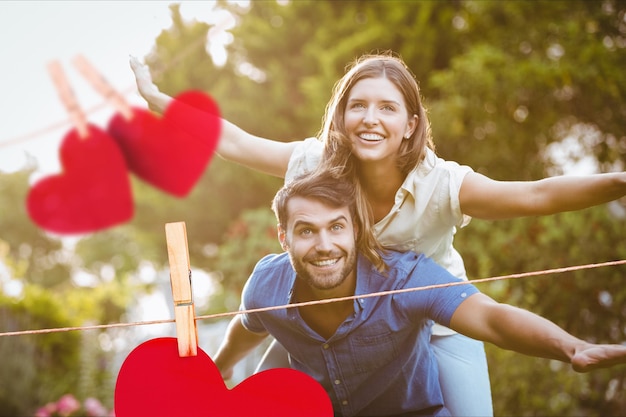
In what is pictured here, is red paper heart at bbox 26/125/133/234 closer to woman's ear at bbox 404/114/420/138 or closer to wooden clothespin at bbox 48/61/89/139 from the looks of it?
wooden clothespin at bbox 48/61/89/139

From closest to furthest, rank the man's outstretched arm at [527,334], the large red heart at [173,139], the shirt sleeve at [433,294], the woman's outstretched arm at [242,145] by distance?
the man's outstretched arm at [527,334], the shirt sleeve at [433,294], the woman's outstretched arm at [242,145], the large red heart at [173,139]

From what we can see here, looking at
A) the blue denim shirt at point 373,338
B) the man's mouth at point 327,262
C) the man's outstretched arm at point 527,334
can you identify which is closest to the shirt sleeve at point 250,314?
the blue denim shirt at point 373,338

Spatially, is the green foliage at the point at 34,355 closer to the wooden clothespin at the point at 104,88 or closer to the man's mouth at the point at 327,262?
the wooden clothespin at the point at 104,88

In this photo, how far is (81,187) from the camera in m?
2.66

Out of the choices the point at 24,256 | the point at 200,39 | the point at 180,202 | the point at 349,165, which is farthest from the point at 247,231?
the point at 24,256

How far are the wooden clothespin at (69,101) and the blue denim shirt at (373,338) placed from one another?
0.95 metres

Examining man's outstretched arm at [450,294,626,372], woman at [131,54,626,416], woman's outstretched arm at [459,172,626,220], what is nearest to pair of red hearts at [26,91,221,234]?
woman at [131,54,626,416]

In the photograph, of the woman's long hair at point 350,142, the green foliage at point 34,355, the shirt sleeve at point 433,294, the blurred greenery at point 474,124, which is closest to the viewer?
the shirt sleeve at point 433,294

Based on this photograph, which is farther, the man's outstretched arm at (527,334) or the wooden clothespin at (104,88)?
the wooden clothespin at (104,88)

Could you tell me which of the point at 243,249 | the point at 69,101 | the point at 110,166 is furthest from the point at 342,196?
the point at 243,249

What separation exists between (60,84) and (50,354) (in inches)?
121

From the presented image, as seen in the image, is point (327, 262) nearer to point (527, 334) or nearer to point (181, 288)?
point (181, 288)

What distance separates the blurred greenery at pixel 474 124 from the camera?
3.89 m

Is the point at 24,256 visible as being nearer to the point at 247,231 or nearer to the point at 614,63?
the point at 247,231
